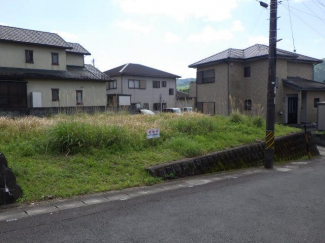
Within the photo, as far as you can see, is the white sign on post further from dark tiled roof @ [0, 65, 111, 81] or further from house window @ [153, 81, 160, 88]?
house window @ [153, 81, 160, 88]

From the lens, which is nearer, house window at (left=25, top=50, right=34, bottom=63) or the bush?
the bush

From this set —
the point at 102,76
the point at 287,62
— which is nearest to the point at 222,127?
the point at 287,62

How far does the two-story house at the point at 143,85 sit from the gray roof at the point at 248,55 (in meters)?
10.2

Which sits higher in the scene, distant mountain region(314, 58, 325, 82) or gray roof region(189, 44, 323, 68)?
distant mountain region(314, 58, 325, 82)

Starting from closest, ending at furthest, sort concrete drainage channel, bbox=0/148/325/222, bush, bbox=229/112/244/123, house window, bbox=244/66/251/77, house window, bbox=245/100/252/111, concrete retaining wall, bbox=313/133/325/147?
concrete drainage channel, bbox=0/148/325/222
bush, bbox=229/112/244/123
concrete retaining wall, bbox=313/133/325/147
house window, bbox=245/100/252/111
house window, bbox=244/66/251/77

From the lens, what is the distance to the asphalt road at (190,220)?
3.72 metres

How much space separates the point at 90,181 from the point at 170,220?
Result: 2.33 metres

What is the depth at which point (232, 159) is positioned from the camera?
907 centimetres

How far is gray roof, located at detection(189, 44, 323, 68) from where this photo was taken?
21367 mm

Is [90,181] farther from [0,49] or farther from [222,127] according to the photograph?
[0,49]

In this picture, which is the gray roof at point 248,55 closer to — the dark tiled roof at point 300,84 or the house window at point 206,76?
the house window at point 206,76

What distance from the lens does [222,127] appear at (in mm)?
11727

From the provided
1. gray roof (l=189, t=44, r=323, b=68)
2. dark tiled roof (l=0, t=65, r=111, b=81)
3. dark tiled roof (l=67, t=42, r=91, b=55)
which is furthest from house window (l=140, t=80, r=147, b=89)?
gray roof (l=189, t=44, r=323, b=68)

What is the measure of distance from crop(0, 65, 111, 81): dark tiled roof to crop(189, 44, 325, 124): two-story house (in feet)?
30.6
